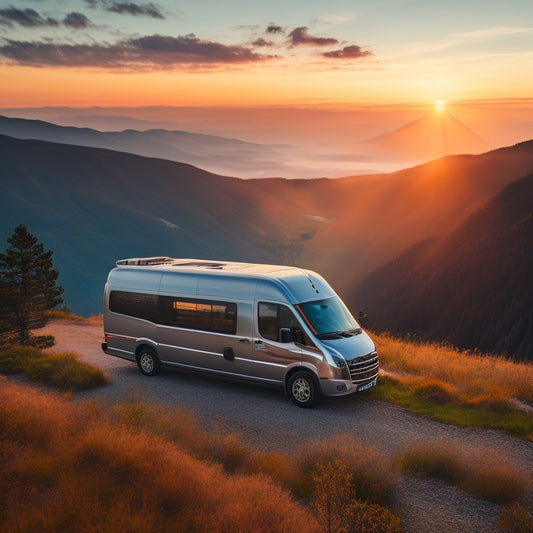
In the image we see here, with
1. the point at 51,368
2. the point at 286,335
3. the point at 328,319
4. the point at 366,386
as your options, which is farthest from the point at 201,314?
the point at 51,368

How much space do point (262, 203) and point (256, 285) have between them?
181997 millimetres

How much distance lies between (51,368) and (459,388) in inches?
372

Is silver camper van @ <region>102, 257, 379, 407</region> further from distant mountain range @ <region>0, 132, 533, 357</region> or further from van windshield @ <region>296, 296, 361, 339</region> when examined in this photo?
distant mountain range @ <region>0, 132, 533, 357</region>

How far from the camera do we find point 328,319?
11586 mm

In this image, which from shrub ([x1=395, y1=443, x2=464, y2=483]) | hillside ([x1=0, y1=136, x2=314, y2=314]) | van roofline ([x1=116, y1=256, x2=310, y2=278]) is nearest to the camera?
shrub ([x1=395, y1=443, x2=464, y2=483])

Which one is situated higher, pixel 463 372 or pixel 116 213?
pixel 116 213

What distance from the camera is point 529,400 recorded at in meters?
11.6

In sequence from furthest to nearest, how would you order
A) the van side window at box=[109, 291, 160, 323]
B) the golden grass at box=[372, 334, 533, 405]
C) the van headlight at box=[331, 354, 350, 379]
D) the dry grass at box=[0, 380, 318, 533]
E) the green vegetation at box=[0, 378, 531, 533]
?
the van side window at box=[109, 291, 160, 323], the golden grass at box=[372, 334, 533, 405], the van headlight at box=[331, 354, 350, 379], the green vegetation at box=[0, 378, 531, 533], the dry grass at box=[0, 380, 318, 533]

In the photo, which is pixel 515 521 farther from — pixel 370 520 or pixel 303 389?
pixel 303 389

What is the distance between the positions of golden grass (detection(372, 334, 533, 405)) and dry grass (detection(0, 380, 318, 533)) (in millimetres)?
6897

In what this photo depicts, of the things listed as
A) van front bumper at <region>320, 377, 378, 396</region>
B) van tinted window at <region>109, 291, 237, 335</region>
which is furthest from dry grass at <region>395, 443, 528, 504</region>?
van tinted window at <region>109, 291, 237, 335</region>

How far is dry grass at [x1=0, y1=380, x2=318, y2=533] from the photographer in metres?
5.24

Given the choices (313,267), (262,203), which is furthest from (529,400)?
(262,203)

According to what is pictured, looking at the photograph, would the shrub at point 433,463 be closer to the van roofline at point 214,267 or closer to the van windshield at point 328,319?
the van windshield at point 328,319
